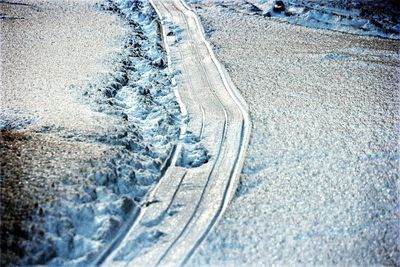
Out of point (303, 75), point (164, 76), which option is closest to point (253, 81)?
point (303, 75)

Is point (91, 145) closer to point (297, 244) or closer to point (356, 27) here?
point (297, 244)

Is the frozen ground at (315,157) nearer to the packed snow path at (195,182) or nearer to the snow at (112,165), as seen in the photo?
the packed snow path at (195,182)

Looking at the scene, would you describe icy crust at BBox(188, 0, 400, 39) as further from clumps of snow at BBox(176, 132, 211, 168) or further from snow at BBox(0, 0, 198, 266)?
clumps of snow at BBox(176, 132, 211, 168)

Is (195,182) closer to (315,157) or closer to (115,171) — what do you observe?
(115,171)

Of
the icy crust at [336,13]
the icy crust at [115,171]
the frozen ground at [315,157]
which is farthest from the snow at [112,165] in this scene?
the icy crust at [336,13]

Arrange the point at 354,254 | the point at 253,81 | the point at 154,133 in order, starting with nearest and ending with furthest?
the point at 354,254, the point at 154,133, the point at 253,81

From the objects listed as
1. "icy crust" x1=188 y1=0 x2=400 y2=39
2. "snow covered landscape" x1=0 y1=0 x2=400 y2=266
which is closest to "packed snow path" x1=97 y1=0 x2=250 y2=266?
"snow covered landscape" x1=0 y1=0 x2=400 y2=266

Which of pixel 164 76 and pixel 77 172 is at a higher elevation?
pixel 77 172
